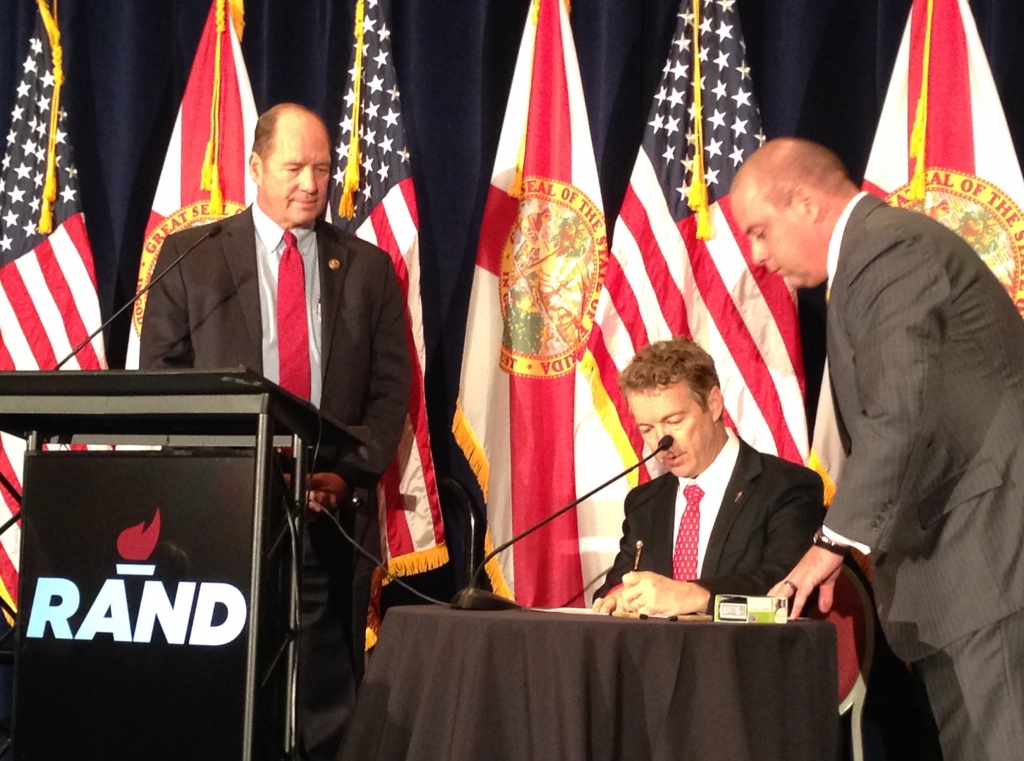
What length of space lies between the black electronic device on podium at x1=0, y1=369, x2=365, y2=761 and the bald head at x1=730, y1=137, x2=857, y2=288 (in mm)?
1034

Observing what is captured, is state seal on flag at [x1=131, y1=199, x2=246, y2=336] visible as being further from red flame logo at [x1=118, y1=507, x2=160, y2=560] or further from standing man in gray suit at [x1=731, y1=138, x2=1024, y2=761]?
standing man in gray suit at [x1=731, y1=138, x2=1024, y2=761]

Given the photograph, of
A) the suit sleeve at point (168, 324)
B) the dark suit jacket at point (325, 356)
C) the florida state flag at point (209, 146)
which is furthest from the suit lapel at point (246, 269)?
the florida state flag at point (209, 146)

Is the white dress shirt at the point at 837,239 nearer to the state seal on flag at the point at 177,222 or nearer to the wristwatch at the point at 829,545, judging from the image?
the wristwatch at the point at 829,545

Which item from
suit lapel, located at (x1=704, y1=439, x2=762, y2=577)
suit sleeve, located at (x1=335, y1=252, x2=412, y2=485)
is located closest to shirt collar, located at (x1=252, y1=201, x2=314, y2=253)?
suit sleeve, located at (x1=335, y1=252, x2=412, y2=485)

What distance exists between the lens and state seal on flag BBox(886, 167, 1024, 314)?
374cm

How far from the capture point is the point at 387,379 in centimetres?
350

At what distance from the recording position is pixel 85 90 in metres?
4.62

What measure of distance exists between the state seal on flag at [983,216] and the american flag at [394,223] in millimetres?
1605

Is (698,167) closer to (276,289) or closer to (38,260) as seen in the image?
(276,289)

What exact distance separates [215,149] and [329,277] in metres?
0.99

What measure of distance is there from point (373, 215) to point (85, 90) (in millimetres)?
1332

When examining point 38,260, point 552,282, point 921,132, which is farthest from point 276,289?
point 921,132

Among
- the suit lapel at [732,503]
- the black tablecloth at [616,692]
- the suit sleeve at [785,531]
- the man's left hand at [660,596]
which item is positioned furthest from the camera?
the suit lapel at [732,503]

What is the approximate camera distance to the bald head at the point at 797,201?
2551 mm
